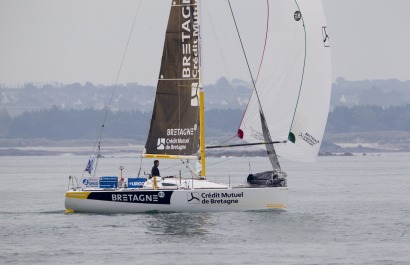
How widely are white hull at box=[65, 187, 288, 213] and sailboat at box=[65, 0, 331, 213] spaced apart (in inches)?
1.3

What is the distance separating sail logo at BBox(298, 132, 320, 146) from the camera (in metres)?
41.8

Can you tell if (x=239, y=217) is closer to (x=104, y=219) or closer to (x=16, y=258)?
(x=104, y=219)

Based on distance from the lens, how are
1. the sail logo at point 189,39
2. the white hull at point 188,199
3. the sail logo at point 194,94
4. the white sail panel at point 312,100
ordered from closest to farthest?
the white hull at point 188,199 < the white sail panel at point 312,100 < the sail logo at point 189,39 < the sail logo at point 194,94

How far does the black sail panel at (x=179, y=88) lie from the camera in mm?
42500

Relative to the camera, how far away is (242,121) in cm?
4250

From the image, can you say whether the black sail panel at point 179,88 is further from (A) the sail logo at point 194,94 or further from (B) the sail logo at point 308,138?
(B) the sail logo at point 308,138

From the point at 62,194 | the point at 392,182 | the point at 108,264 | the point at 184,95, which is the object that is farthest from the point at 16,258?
the point at 392,182

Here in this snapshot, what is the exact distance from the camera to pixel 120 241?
35125mm

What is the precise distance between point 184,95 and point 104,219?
17.8 ft

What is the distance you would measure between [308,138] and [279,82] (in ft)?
7.22

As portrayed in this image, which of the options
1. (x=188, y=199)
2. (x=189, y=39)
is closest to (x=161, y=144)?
(x=188, y=199)

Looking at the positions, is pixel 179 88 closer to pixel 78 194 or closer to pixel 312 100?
pixel 312 100

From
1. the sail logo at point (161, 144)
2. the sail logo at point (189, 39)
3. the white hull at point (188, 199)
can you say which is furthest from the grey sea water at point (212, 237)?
the sail logo at point (189, 39)

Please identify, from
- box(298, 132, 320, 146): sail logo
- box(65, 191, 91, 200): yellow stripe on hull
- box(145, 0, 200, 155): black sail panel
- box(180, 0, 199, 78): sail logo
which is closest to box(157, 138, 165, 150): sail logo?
box(145, 0, 200, 155): black sail panel
